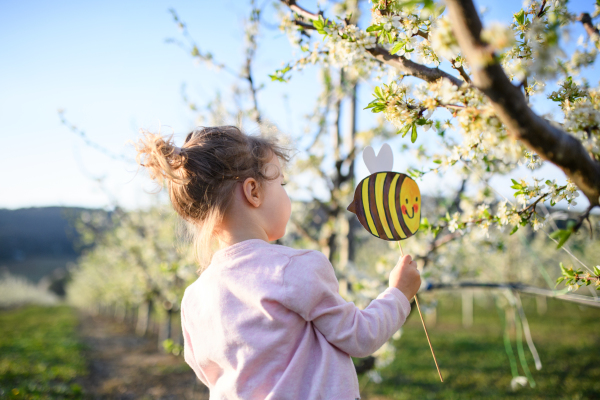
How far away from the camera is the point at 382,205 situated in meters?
1.32

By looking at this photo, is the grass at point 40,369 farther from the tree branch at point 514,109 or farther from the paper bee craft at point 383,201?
the tree branch at point 514,109

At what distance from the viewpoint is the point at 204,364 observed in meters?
1.32

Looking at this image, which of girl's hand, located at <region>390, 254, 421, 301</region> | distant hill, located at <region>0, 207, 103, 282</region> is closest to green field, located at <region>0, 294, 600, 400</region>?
girl's hand, located at <region>390, 254, 421, 301</region>

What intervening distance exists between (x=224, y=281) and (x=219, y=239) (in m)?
0.20

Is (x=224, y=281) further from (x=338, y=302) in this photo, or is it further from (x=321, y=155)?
(x=321, y=155)

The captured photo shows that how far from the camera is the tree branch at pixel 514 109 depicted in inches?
26.5

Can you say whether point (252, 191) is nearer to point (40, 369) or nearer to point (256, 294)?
point (256, 294)

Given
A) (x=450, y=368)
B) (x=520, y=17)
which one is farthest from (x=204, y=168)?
(x=450, y=368)

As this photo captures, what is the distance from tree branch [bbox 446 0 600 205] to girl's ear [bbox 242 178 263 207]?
85 centimetres

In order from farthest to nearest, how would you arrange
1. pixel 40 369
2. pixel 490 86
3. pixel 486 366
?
pixel 486 366, pixel 40 369, pixel 490 86

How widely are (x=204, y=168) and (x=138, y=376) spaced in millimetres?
8752

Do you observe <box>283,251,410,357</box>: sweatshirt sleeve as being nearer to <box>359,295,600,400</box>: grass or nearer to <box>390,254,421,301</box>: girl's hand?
<box>390,254,421,301</box>: girl's hand

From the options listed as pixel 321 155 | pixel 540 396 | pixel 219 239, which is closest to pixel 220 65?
pixel 321 155

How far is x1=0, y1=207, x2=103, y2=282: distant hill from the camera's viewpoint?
242ft
